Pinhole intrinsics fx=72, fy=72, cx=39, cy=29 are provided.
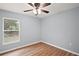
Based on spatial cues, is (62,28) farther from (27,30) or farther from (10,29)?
(10,29)

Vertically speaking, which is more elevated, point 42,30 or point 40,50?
point 42,30

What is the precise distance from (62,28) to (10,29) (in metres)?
0.72

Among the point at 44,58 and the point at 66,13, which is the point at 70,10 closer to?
the point at 66,13

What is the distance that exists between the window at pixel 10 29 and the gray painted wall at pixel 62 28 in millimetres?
388

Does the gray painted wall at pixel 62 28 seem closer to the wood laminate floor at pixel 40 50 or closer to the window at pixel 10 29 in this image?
the wood laminate floor at pixel 40 50

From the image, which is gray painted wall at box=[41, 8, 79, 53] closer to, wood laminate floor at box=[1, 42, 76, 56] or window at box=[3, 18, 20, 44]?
wood laminate floor at box=[1, 42, 76, 56]

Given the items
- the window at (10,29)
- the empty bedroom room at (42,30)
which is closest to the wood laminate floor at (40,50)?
the empty bedroom room at (42,30)

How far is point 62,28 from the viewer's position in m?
1.07

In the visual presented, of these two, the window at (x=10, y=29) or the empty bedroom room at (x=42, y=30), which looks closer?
the window at (x=10, y=29)

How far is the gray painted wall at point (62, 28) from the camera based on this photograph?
3.45ft

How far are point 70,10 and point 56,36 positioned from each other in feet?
1.49

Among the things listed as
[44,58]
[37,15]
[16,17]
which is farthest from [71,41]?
[16,17]

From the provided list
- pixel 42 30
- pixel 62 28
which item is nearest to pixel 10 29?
pixel 42 30

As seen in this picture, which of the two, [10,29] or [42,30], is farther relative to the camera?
[42,30]
